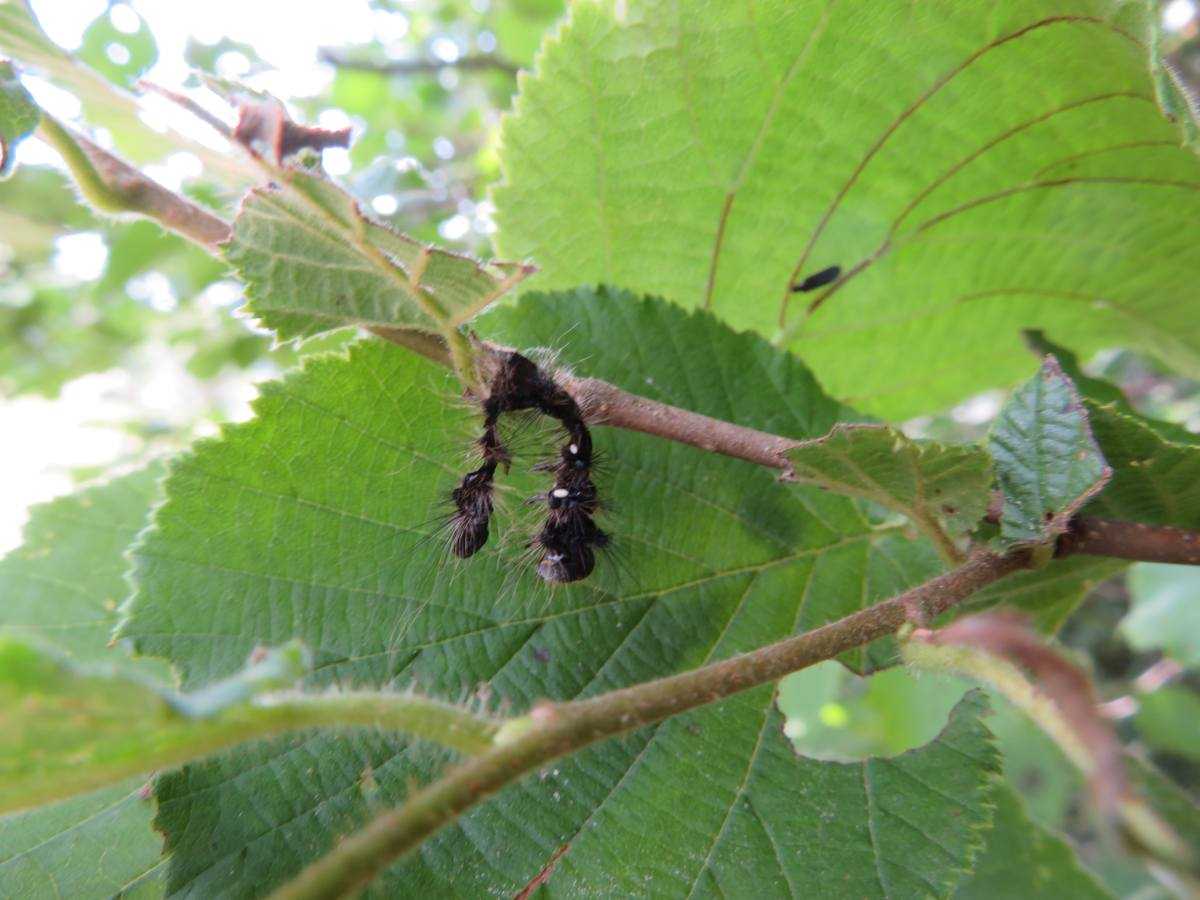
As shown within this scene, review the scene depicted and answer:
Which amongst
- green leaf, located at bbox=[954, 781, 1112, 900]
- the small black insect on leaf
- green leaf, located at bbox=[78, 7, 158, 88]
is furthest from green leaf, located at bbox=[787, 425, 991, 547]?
green leaf, located at bbox=[78, 7, 158, 88]

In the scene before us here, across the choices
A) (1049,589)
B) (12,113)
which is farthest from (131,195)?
(1049,589)

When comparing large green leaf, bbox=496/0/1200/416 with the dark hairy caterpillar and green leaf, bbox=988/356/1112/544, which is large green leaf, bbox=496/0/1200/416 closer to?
the dark hairy caterpillar

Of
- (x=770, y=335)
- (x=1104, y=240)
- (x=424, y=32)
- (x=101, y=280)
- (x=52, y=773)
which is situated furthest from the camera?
(x=424, y=32)

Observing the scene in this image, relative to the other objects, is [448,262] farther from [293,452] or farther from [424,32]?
[424,32]

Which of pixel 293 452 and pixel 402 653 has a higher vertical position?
pixel 293 452

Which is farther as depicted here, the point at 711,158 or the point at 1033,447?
the point at 711,158

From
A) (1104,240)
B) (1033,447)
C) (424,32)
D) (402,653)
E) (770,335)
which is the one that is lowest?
(402,653)

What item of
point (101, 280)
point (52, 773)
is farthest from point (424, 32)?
point (52, 773)
